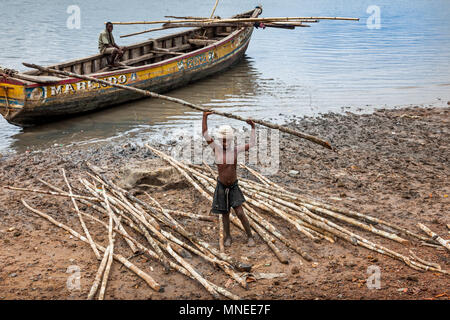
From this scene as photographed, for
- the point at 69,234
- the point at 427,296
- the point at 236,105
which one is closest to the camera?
the point at 427,296

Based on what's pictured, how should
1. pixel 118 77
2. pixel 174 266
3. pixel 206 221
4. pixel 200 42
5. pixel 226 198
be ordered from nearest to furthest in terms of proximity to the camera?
1. pixel 174 266
2. pixel 226 198
3. pixel 206 221
4. pixel 118 77
5. pixel 200 42

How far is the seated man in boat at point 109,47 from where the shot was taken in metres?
11.7

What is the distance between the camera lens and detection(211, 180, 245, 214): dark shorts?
4812 millimetres

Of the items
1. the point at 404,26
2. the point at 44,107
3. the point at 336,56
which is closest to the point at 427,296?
the point at 44,107

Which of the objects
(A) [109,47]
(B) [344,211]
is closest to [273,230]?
(B) [344,211]

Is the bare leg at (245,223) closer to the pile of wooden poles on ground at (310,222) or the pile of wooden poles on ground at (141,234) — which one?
the pile of wooden poles on ground at (310,222)

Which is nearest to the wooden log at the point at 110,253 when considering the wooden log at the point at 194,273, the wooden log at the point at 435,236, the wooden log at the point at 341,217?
the wooden log at the point at 194,273

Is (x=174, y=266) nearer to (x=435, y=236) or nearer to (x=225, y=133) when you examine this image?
(x=225, y=133)

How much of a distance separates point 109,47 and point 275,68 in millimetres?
7068

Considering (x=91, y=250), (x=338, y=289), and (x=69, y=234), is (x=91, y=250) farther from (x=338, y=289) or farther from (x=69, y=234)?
(x=338, y=289)

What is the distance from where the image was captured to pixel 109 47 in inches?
472

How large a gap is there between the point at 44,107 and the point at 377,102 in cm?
830

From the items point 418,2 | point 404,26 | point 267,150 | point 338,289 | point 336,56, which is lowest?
point 338,289

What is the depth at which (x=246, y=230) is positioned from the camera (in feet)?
16.0
